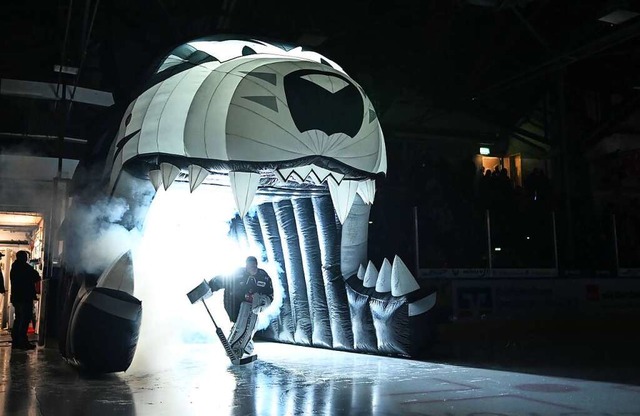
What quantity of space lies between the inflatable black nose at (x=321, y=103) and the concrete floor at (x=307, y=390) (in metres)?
2.24

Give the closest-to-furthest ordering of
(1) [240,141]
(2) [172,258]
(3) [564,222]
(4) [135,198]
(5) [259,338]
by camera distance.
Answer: (1) [240,141] < (4) [135,198] < (2) [172,258] < (5) [259,338] < (3) [564,222]

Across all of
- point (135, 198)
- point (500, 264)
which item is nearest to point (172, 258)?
point (135, 198)

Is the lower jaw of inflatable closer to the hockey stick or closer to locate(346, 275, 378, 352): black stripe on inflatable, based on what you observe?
locate(346, 275, 378, 352): black stripe on inflatable

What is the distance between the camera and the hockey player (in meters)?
7.05

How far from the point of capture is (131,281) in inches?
221

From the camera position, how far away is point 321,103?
5.50 m

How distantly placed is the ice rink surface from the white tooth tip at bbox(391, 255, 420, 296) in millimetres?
769

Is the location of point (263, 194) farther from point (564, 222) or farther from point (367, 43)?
point (367, 43)

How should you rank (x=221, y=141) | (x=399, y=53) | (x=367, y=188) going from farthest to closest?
(x=399, y=53), (x=367, y=188), (x=221, y=141)

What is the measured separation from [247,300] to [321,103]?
8.79 ft

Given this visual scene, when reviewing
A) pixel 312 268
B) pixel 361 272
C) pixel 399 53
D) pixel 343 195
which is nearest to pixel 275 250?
pixel 312 268

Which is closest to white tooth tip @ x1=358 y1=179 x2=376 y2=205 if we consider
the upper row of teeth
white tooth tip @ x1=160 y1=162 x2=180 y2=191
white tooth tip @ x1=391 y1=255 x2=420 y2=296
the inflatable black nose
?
the upper row of teeth

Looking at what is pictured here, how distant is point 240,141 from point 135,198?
1.21 m

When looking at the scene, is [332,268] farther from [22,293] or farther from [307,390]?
[22,293]
